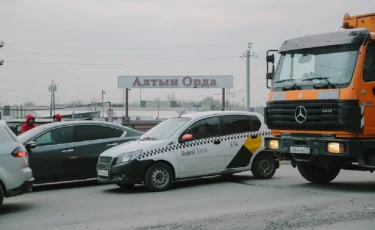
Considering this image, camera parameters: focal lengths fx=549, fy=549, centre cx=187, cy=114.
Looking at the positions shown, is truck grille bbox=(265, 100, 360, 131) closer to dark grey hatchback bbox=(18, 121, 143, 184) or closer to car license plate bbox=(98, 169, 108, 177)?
car license plate bbox=(98, 169, 108, 177)

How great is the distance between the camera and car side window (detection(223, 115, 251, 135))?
13023 mm

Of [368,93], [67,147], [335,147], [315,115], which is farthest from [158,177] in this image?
[368,93]

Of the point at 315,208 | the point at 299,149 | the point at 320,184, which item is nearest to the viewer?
the point at 315,208

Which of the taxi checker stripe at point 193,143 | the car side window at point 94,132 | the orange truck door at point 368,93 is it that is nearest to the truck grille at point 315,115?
the orange truck door at point 368,93

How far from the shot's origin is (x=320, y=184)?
12.6 m

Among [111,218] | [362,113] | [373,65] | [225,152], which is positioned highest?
[373,65]

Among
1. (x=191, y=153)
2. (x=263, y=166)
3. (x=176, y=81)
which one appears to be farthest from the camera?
(x=176, y=81)

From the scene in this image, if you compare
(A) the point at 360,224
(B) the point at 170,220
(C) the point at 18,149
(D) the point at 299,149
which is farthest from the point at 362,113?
(C) the point at 18,149

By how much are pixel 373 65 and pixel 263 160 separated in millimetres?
3931

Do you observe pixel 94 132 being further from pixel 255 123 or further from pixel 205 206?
pixel 205 206

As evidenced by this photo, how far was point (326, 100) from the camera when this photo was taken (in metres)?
10.5

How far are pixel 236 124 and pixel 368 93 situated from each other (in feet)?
11.9

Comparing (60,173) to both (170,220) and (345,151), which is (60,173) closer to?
(170,220)

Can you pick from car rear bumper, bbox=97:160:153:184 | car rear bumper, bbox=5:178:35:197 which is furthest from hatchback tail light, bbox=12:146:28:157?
car rear bumper, bbox=97:160:153:184
